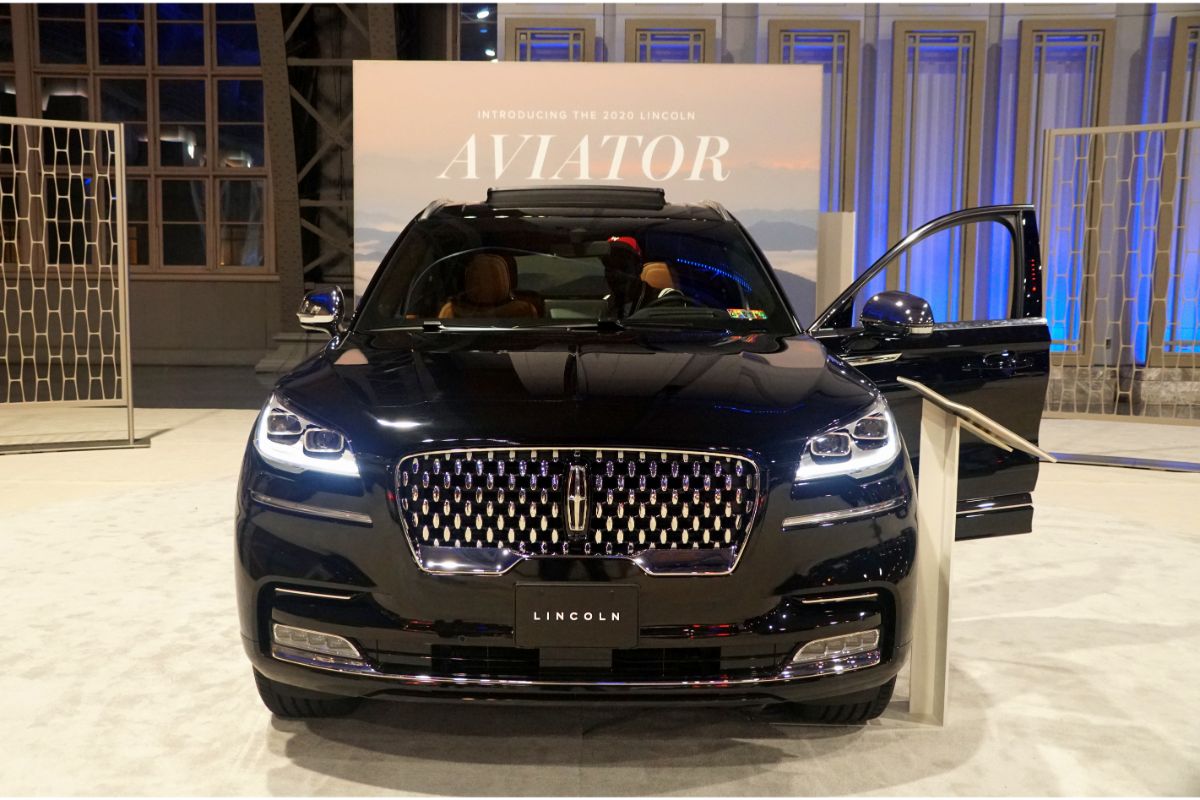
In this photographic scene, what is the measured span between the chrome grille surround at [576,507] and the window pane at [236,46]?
14.5 metres

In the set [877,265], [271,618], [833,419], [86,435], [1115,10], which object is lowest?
[86,435]

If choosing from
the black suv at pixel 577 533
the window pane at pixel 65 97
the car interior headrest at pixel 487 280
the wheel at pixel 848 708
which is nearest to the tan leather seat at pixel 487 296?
the car interior headrest at pixel 487 280

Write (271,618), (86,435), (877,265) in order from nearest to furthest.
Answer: (271,618)
(877,265)
(86,435)

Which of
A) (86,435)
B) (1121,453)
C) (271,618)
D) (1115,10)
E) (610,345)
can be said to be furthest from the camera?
(1115,10)

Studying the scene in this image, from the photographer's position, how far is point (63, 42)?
15391mm

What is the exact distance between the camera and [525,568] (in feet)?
7.18

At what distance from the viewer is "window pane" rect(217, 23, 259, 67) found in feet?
50.1

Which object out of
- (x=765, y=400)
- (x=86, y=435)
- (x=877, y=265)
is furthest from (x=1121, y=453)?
(x=86, y=435)

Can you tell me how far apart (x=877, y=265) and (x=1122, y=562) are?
176cm

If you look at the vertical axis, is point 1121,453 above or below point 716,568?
below

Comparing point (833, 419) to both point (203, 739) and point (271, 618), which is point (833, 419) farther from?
point (203, 739)

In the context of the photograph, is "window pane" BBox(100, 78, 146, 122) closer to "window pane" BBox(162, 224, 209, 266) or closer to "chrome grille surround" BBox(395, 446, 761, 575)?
"window pane" BBox(162, 224, 209, 266)

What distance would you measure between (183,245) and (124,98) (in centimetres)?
216

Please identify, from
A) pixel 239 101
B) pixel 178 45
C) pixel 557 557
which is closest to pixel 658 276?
pixel 557 557
